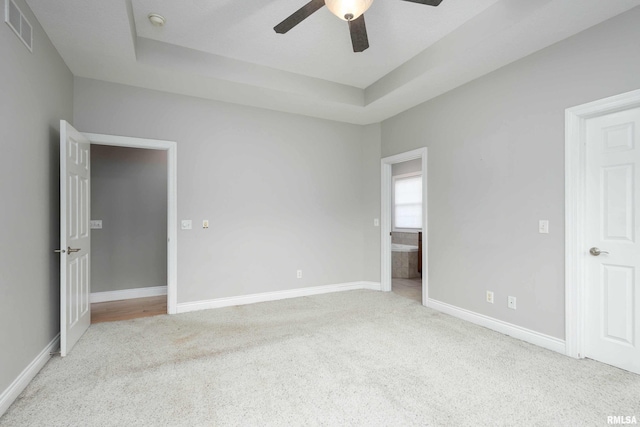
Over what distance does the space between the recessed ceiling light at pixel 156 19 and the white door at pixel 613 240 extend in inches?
145

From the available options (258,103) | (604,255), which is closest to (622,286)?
(604,255)

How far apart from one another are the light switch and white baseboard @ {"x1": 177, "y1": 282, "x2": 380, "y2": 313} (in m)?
2.52

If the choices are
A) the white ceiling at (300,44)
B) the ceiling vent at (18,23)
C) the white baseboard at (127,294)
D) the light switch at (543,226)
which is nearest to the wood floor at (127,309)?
the white baseboard at (127,294)

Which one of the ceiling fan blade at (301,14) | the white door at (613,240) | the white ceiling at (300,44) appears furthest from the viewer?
the white ceiling at (300,44)

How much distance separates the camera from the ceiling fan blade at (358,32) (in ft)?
7.30

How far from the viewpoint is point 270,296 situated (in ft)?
14.3

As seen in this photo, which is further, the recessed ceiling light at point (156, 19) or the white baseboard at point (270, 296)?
the white baseboard at point (270, 296)

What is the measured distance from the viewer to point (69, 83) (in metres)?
3.20

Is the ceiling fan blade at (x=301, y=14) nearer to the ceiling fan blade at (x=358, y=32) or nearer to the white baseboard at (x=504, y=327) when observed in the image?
the ceiling fan blade at (x=358, y=32)

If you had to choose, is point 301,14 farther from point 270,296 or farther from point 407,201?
point 407,201

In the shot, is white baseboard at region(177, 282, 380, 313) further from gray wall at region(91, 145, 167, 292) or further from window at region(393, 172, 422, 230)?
window at region(393, 172, 422, 230)

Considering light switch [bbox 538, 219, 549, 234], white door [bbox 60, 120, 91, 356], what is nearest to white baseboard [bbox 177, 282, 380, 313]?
white door [bbox 60, 120, 91, 356]

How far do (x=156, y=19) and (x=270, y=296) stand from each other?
3.34 m

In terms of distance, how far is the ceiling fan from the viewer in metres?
1.97
